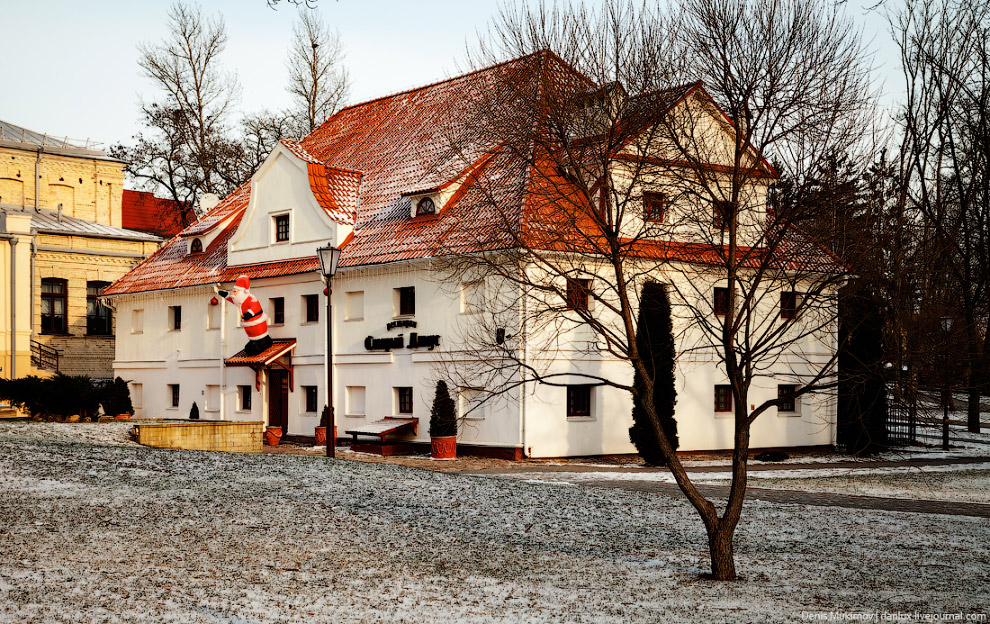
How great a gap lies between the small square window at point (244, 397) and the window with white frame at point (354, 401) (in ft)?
16.0

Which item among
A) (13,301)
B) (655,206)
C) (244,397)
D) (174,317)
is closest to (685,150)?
(655,206)

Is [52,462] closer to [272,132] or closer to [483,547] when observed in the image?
[483,547]

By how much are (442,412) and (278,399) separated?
8.62 metres

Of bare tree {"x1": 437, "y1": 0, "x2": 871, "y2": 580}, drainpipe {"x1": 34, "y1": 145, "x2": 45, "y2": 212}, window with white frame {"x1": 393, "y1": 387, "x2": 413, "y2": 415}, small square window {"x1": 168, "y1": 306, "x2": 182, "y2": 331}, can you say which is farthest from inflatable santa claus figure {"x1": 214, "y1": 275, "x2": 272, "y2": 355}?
drainpipe {"x1": 34, "y1": 145, "x2": 45, "y2": 212}

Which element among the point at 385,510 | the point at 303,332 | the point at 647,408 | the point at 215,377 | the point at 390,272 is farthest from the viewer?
the point at 215,377

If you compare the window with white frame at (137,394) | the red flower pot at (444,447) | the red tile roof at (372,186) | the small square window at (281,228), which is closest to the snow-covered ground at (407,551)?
the red flower pot at (444,447)

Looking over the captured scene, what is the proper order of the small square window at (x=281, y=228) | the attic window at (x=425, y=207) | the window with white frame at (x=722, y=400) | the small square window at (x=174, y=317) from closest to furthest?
the attic window at (x=425, y=207) < the window with white frame at (x=722, y=400) < the small square window at (x=281, y=228) < the small square window at (x=174, y=317)

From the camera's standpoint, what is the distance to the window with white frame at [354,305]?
104 ft

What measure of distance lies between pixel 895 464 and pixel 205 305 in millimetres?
22888

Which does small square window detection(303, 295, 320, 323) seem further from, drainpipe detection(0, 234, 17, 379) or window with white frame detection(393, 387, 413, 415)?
drainpipe detection(0, 234, 17, 379)

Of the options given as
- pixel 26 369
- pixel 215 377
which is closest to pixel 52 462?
pixel 215 377

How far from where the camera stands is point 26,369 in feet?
134

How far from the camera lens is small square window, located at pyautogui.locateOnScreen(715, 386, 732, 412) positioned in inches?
1217

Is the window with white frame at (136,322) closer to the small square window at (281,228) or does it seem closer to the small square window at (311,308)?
the small square window at (281,228)
